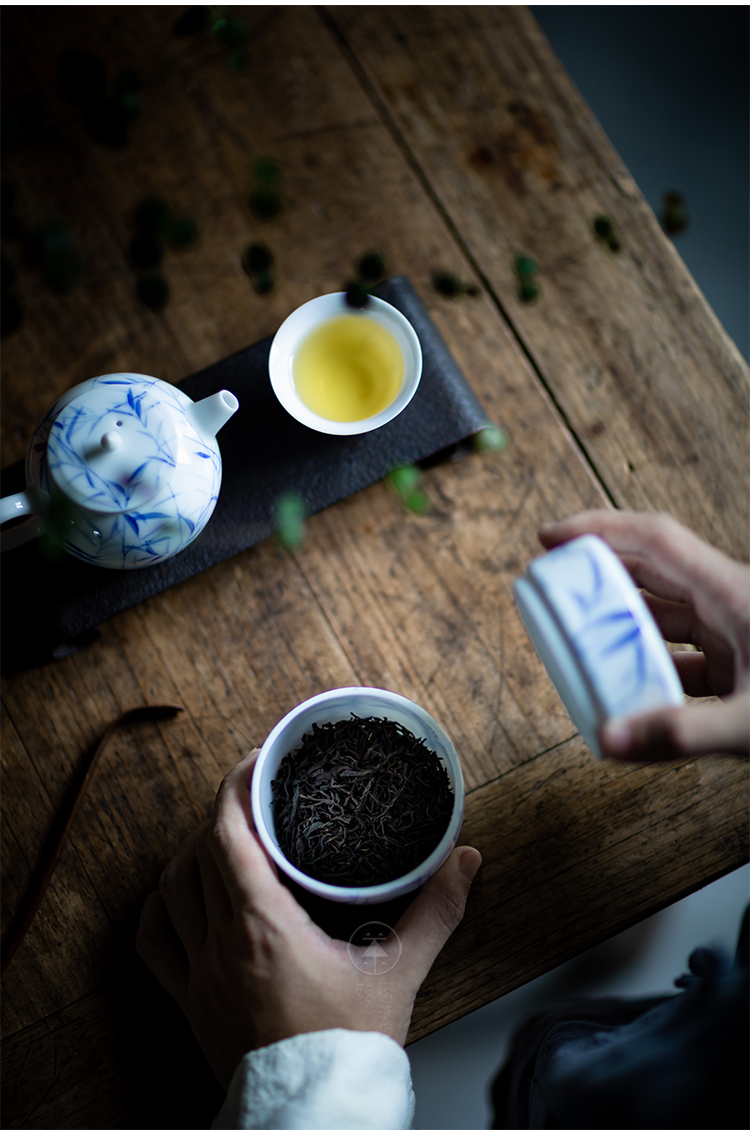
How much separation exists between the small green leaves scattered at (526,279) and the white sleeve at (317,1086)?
0.72 m

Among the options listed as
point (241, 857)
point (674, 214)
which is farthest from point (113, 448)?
point (674, 214)

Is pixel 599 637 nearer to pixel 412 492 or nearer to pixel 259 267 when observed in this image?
pixel 412 492

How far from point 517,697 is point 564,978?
0.32m

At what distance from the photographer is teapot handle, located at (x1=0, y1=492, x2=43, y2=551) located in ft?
1.97

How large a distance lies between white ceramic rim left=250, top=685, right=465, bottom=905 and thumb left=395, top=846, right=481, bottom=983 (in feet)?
0.14

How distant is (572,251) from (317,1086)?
83 centimetres

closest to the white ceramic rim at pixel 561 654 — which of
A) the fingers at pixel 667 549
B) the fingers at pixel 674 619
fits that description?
the fingers at pixel 667 549

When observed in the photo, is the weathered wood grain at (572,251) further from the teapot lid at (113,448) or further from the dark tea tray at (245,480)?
the teapot lid at (113,448)

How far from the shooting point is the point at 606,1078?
24.0 inches

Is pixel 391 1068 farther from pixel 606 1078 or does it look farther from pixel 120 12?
pixel 120 12

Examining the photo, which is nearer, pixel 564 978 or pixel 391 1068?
pixel 391 1068

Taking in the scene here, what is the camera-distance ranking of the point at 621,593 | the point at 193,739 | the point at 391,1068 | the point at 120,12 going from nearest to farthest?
the point at 621,593 → the point at 391,1068 → the point at 193,739 → the point at 120,12

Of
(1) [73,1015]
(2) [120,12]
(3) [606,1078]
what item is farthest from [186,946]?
(2) [120,12]

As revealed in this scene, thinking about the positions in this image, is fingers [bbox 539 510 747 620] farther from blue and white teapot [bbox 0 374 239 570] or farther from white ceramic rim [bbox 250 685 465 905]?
blue and white teapot [bbox 0 374 239 570]
